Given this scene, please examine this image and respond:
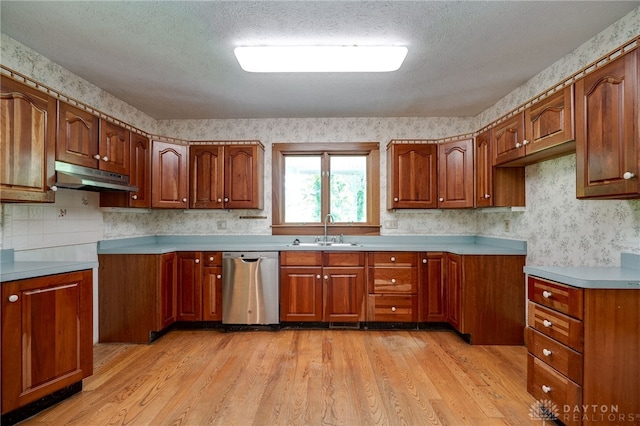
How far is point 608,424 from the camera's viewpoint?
1.51 meters

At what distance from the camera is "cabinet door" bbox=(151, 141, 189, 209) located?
3.28 meters

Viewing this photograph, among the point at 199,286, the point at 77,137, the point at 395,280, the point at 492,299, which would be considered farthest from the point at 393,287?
the point at 77,137

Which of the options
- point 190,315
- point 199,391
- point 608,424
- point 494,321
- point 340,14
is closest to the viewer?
point 608,424

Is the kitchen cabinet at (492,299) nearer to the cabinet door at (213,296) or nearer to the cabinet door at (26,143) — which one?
the cabinet door at (213,296)

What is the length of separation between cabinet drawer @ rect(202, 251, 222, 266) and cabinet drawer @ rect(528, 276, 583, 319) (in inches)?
108

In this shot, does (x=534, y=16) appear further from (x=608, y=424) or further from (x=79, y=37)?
(x=79, y=37)

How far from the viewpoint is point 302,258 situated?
3.27m

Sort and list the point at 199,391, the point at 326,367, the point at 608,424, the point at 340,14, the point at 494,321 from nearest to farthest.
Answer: the point at 608,424
the point at 340,14
the point at 199,391
the point at 326,367
the point at 494,321

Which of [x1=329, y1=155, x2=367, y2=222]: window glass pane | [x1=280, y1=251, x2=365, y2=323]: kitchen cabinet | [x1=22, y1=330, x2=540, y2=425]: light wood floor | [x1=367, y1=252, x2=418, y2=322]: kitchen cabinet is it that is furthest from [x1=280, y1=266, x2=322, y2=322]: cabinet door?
[x1=329, y1=155, x2=367, y2=222]: window glass pane

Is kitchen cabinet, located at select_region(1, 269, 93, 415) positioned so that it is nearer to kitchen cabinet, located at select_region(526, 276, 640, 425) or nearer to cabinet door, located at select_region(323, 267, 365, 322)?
cabinet door, located at select_region(323, 267, 365, 322)

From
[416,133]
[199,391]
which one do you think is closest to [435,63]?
[416,133]

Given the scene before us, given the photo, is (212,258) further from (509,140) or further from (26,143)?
(509,140)

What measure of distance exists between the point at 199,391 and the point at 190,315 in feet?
4.18

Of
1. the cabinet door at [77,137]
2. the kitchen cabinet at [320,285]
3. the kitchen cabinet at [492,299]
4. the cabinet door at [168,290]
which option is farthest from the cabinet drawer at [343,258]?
the cabinet door at [77,137]
